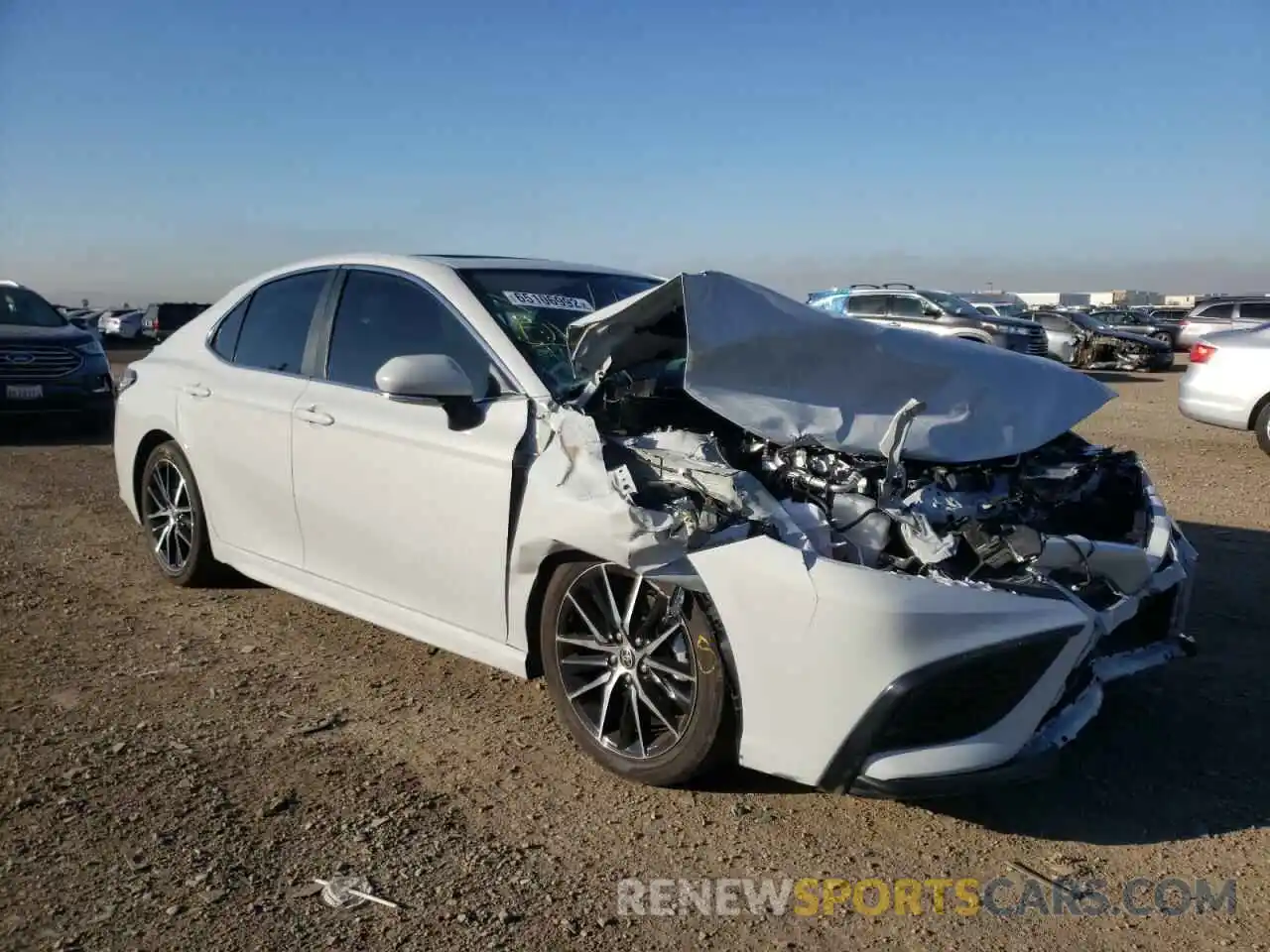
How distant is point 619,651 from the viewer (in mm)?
3467

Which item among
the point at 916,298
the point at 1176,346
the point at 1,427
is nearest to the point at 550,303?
the point at 1,427

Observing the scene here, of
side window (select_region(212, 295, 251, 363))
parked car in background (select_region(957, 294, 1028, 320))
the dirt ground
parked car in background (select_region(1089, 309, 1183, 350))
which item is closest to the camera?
the dirt ground

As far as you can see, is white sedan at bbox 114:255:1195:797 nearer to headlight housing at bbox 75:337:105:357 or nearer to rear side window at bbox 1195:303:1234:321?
headlight housing at bbox 75:337:105:357

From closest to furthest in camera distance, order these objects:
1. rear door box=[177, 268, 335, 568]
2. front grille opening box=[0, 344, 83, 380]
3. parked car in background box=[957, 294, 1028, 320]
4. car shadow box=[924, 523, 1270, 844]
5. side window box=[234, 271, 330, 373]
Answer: car shadow box=[924, 523, 1270, 844], rear door box=[177, 268, 335, 568], side window box=[234, 271, 330, 373], front grille opening box=[0, 344, 83, 380], parked car in background box=[957, 294, 1028, 320]

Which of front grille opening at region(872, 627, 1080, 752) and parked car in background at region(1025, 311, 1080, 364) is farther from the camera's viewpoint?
parked car in background at region(1025, 311, 1080, 364)

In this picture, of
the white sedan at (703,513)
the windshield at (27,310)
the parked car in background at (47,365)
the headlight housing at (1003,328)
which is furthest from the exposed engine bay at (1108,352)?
the white sedan at (703,513)

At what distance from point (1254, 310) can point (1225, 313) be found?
0.75m

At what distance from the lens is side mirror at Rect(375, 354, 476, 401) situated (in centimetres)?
368

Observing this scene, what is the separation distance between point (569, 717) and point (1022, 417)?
6.52 feet

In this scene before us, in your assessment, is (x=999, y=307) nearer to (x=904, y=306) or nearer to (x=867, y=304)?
(x=904, y=306)

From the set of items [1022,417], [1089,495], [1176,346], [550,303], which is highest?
[550,303]

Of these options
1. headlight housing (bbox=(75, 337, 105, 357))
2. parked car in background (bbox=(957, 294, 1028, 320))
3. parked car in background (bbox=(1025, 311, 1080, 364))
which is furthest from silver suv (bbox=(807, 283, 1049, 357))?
headlight housing (bbox=(75, 337, 105, 357))

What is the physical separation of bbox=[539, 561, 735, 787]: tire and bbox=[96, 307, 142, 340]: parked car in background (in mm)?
41856

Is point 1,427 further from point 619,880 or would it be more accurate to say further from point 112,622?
point 619,880
